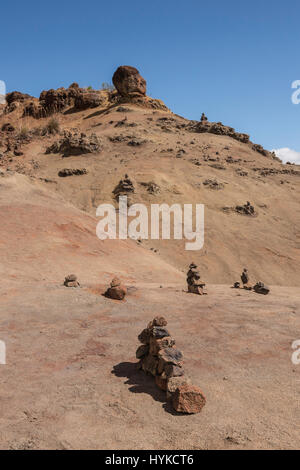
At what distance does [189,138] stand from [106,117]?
884 centimetres

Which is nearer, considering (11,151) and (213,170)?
(213,170)

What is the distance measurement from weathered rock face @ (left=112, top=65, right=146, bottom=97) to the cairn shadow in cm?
3326

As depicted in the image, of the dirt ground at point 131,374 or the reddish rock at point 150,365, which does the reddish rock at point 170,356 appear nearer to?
the reddish rock at point 150,365

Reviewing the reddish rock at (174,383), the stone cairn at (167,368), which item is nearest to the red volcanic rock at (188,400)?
the stone cairn at (167,368)

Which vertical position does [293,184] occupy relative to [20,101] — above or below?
below

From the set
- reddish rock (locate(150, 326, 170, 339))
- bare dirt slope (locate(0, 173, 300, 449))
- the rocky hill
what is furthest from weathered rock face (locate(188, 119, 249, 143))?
reddish rock (locate(150, 326, 170, 339))

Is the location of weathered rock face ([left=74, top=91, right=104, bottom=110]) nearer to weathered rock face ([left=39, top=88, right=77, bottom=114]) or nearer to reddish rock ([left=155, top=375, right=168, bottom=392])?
weathered rock face ([left=39, top=88, right=77, bottom=114])

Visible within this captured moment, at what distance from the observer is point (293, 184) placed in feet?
73.9

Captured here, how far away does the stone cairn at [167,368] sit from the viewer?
3309 mm

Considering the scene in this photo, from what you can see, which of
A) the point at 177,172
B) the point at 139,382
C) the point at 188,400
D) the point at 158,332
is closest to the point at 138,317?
the point at 158,332

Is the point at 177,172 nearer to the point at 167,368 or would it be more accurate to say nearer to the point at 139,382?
the point at 139,382

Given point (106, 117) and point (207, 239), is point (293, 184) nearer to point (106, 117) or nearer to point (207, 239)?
point (207, 239)

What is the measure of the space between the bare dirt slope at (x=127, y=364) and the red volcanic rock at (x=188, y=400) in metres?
0.07
